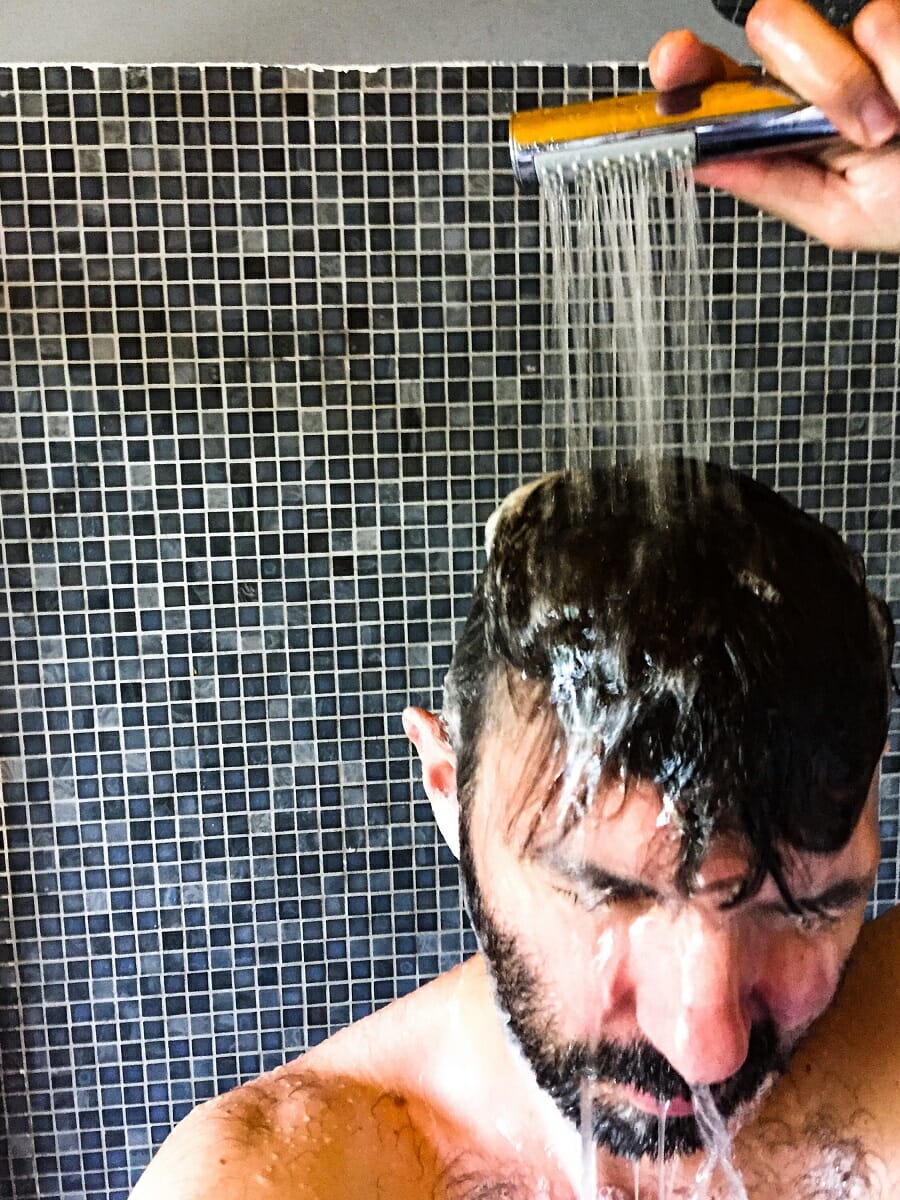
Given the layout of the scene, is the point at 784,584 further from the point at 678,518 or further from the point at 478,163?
the point at 478,163

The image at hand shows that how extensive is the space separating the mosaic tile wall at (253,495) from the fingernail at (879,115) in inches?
31.1

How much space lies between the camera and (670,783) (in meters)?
0.78

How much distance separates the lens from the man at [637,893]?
0.79 meters

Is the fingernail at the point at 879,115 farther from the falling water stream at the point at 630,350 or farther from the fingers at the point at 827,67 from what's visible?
the falling water stream at the point at 630,350

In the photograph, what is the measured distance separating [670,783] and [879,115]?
1.66ft

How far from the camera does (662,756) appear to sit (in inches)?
31.0

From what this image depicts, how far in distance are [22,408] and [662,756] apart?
1.10 metres

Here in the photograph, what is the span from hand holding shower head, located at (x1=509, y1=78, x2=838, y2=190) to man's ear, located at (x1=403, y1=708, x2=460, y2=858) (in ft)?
1.78

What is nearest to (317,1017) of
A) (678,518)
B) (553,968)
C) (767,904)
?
(553,968)

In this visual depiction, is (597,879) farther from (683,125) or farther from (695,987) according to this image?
(683,125)

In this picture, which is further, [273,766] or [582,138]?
[273,766]

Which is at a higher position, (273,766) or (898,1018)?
(273,766)

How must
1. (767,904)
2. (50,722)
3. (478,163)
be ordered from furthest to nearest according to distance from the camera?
1. (50,722)
2. (478,163)
3. (767,904)

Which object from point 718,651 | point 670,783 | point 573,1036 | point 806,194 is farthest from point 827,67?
→ point 573,1036
